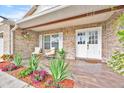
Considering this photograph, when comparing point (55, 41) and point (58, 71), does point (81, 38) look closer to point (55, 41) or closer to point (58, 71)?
point (55, 41)

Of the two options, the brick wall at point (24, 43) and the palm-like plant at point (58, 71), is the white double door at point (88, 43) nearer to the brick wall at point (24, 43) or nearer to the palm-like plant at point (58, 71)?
the brick wall at point (24, 43)

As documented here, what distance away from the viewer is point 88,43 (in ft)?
33.9

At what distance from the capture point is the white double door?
968cm

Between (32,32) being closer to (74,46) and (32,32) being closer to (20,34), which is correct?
(20,34)

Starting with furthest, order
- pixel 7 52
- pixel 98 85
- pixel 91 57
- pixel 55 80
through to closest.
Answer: pixel 7 52 < pixel 91 57 < pixel 55 80 < pixel 98 85

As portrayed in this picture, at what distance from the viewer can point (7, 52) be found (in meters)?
12.2

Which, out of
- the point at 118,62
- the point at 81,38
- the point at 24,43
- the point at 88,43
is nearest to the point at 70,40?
the point at 81,38

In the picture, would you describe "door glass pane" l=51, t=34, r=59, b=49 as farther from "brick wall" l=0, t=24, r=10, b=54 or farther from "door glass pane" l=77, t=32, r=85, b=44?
"brick wall" l=0, t=24, r=10, b=54

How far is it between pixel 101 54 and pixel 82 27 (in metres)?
2.30

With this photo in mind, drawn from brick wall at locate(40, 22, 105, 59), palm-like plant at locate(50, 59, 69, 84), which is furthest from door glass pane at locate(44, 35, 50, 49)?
palm-like plant at locate(50, 59, 69, 84)

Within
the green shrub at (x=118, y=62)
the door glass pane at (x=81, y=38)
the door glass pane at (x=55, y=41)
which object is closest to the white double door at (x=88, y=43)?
the door glass pane at (x=81, y=38)

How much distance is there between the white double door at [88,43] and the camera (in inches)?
381
